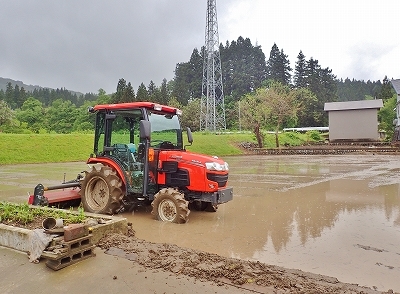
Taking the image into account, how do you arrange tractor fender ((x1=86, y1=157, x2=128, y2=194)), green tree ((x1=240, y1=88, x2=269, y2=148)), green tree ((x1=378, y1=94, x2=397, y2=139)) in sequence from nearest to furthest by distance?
tractor fender ((x1=86, y1=157, x2=128, y2=194)) → green tree ((x1=240, y1=88, x2=269, y2=148)) → green tree ((x1=378, y1=94, x2=397, y2=139))

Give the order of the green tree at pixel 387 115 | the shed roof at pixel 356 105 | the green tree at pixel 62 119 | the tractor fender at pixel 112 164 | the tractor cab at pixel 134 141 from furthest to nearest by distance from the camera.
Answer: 1. the green tree at pixel 62 119
2. the green tree at pixel 387 115
3. the shed roof at pixel 356 105
4. the tractor fender at pixel 112 164
5. the tractor cab at pixel 134 141

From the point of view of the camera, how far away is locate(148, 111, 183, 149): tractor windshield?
22.0 ft

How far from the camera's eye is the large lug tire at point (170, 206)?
19.9 feet

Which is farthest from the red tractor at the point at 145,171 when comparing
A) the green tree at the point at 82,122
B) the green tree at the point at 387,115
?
the green tree at the point at 82,122

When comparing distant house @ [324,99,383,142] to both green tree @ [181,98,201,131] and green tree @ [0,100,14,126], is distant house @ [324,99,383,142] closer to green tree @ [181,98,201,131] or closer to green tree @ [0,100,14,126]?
green tree @ [181,98,201,131]

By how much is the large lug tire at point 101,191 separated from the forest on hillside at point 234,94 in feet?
99.4

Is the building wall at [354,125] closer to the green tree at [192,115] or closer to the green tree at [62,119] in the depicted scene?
the green tree at [192,115]

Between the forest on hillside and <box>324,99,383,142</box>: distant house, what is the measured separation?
515 cm

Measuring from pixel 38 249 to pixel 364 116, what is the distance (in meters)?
39.0

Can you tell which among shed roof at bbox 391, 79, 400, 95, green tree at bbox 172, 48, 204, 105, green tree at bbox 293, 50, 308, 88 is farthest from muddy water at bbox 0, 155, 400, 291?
green tree at bbox 293, 50, 308, 88

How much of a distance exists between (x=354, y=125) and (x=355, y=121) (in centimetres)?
46

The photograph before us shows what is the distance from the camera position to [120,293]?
11.1ft

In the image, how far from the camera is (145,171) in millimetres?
6434

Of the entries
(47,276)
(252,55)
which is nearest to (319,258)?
(47,276)
